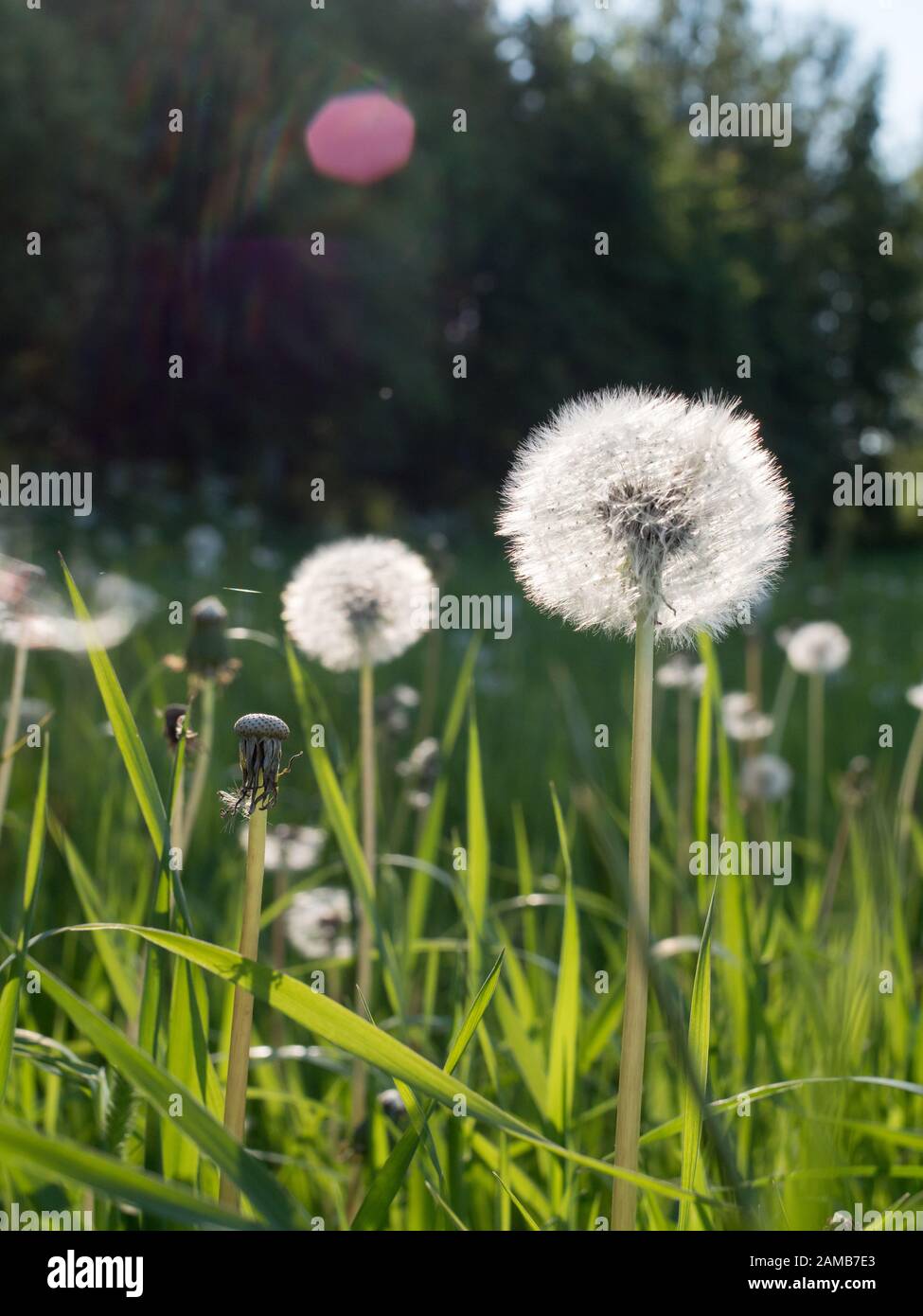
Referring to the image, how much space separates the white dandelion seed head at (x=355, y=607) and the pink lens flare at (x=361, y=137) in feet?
49.4

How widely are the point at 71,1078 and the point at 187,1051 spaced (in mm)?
236

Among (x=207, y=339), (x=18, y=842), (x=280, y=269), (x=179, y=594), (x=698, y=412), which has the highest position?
(x=280, y=269)

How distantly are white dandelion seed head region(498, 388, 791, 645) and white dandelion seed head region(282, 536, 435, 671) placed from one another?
552 mm

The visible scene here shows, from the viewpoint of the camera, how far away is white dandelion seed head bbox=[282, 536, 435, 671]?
1490 mm

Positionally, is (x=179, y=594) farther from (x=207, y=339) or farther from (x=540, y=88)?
(x=540, y=88)

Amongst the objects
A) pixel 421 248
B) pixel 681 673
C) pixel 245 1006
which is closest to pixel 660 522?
pixel 245 1006

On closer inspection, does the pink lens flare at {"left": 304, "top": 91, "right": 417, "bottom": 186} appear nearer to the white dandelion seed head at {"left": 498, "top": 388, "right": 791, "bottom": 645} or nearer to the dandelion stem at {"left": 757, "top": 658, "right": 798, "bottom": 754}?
the dandelion stem at {"left": 757, "top": 658, "right": 798, "bottom": 754}

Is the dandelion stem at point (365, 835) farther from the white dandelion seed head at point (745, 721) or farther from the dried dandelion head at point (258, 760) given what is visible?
the white dandelion seed head at point (745, 721)

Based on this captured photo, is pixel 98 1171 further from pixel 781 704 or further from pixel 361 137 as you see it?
pixel 361 137

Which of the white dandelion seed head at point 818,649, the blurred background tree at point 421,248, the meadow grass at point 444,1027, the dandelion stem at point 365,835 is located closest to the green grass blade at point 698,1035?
the meadow grass at point 444,1027
